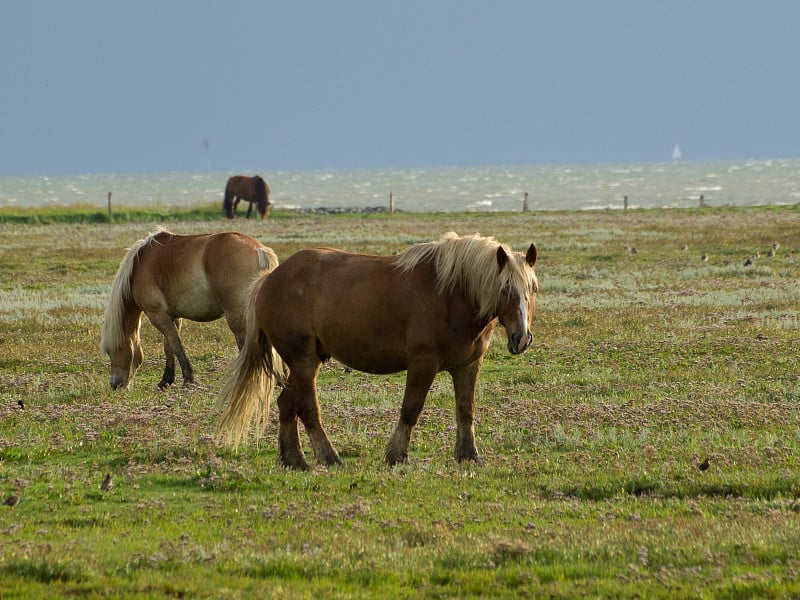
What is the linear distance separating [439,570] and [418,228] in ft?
136

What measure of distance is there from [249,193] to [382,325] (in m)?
47.8

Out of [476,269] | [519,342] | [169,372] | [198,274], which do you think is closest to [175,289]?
[198,274]

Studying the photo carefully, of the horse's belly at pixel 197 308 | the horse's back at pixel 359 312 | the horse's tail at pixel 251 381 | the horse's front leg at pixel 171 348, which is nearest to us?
the horse's back at pixel 359 312

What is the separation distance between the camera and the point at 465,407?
33.8 feet

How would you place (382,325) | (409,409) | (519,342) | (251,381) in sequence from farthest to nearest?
(251,381) < (382,325) < (409,409) < (519,342)

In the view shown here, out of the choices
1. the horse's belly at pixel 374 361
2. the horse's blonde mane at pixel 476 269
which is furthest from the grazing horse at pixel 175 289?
the horse's blonde mane at pixel 476 269

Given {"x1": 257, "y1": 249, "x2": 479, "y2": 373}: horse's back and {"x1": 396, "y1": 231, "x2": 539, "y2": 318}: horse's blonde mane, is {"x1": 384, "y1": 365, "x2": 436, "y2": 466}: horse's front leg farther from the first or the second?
{"x1": 396, "y1": 231, "x2": 539, "y2": 318}: horse's blonde mane

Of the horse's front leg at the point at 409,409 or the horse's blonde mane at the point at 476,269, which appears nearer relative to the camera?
the horse's blonde mane at the point at 476,269

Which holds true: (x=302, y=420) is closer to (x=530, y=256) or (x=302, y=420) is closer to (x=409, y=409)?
(x=409, y=409)

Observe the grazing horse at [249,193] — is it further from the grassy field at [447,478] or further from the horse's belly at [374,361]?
the horse's belly at [374,361]

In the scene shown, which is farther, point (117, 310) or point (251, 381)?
point (117, 310)

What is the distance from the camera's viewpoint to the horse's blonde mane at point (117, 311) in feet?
49.3

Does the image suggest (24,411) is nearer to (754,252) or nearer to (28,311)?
(28,311)

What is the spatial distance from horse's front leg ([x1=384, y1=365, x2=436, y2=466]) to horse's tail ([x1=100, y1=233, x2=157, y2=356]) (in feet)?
20.0
